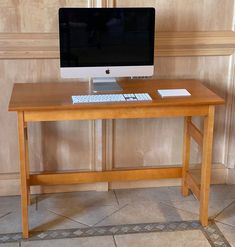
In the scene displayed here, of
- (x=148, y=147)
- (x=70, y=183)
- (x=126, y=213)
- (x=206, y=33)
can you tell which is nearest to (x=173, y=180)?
(x=148, y=147)

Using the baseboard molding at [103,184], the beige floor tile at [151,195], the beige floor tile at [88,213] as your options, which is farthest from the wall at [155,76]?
the beige floor tile at [88,213]

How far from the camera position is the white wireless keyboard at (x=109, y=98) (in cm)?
273

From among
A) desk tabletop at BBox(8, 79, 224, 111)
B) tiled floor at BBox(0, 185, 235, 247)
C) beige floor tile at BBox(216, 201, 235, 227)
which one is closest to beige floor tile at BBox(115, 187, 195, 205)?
tiled floor at BBox(0, 185, 235, 247)

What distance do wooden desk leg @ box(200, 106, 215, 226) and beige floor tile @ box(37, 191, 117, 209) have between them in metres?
0.64

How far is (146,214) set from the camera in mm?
3168

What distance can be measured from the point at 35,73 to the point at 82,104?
673 mm

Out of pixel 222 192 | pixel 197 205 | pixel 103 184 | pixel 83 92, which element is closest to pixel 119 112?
pixel 83 92

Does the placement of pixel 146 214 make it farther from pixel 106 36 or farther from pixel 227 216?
pixel 106 36

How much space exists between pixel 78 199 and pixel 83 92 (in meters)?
0.86

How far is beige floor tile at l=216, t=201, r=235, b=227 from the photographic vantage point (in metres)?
3.11

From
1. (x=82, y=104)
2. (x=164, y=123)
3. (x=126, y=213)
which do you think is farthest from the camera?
(x=164, y=123)

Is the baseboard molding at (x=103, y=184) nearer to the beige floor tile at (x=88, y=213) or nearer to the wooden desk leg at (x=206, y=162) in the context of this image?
the beige floor tile at (x=88, y=213)

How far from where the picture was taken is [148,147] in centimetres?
349

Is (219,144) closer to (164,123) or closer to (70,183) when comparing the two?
(164,123)
